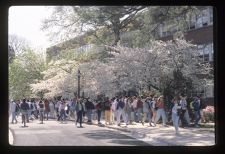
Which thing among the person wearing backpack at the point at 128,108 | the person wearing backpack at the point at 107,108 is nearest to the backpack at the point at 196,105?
the person wearing backpack at the point at 128,108

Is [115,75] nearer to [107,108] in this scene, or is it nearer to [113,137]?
[107,108]

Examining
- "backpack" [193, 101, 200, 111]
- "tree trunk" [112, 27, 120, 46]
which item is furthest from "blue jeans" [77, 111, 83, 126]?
"backpack" [193, 101, 200, 111]

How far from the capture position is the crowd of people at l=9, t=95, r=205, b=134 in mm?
3475

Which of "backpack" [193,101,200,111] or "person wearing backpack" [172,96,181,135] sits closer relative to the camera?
"person wearing backpack" [172,96,181,135]

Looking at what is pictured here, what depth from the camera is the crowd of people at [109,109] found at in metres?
3.47

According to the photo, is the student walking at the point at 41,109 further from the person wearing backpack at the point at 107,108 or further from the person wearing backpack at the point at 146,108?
the person wearing backpack at the point at 146,108

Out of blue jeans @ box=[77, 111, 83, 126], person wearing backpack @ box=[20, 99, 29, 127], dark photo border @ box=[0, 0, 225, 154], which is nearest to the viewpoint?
dark photo border @ box=[0, 0, 225, 154]

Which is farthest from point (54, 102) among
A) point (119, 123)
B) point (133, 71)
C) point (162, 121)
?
point (133, 71)

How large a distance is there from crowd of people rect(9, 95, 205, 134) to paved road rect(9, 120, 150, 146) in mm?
63

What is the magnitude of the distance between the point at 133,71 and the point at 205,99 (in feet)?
3.72

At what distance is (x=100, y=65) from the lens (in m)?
3.62

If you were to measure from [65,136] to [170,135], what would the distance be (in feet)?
2.53

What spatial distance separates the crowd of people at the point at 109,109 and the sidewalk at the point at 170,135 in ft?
0.18

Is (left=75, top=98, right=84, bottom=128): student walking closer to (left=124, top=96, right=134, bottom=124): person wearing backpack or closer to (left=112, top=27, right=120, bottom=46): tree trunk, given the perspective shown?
(left=124, top=96, right=134, bottom=124): person wearing backpack
